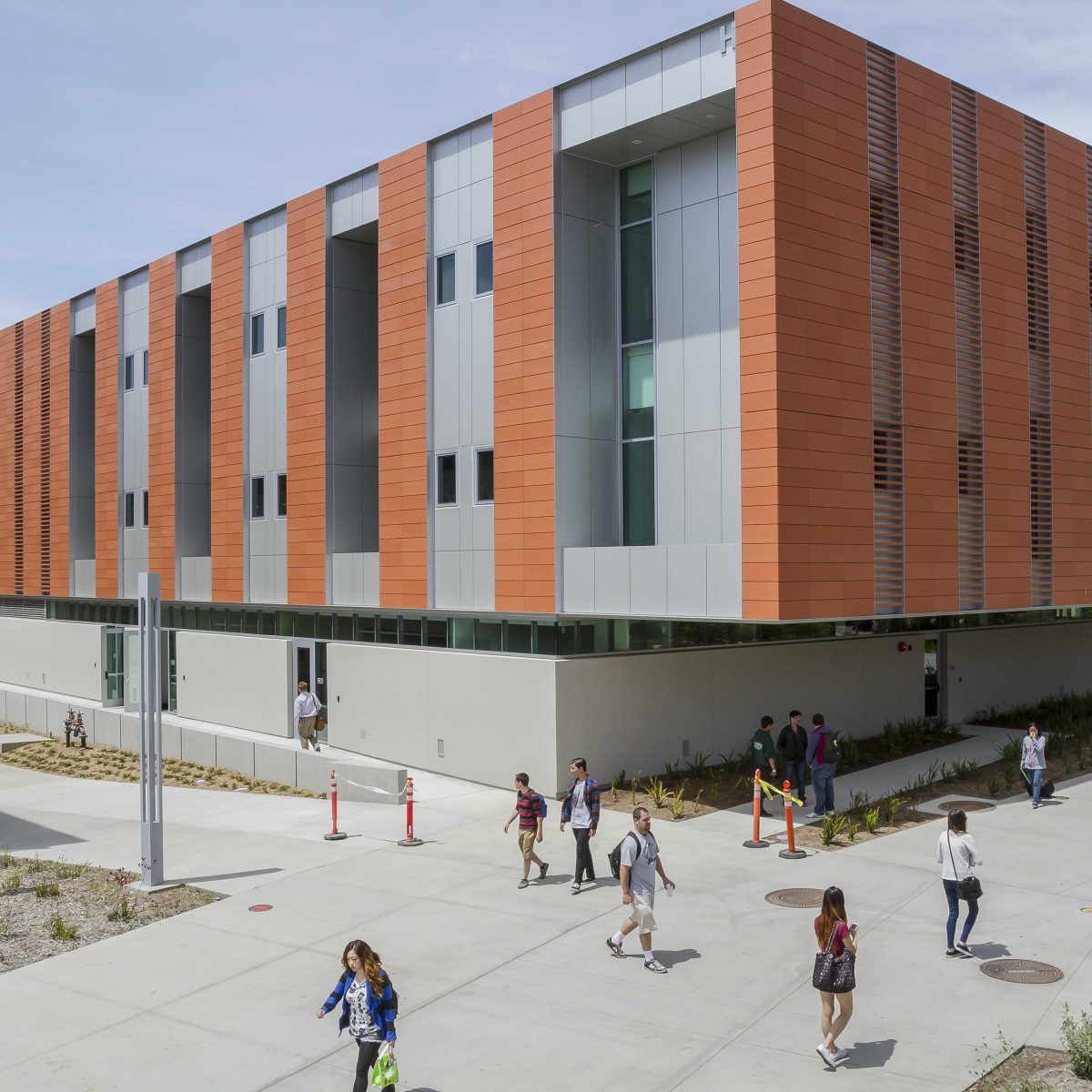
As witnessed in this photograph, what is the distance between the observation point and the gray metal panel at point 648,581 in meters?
20.2

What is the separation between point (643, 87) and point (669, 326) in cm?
427

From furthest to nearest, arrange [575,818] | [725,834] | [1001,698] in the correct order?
[1001,698] < [725,834] < [575,818]

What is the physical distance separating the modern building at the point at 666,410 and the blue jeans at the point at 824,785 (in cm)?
255

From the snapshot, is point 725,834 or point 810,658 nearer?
point 725,834

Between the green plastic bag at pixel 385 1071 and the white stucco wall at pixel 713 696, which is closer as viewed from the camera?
the green plastic bag at pixel 385 1071

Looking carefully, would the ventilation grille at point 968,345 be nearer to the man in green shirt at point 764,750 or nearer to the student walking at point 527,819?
the man in green shirt at point 764,750

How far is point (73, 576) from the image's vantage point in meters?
40.5

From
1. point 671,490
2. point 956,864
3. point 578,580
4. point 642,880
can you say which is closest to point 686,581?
point 671,490

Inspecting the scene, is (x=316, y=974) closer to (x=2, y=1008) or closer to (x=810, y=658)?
(x=2, y=1008)

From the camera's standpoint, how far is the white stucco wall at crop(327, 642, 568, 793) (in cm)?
2198

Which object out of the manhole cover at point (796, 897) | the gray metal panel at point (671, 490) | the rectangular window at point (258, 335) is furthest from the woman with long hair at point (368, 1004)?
the rectangular window at point (258, 335)

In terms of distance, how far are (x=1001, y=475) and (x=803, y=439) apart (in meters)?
6.95

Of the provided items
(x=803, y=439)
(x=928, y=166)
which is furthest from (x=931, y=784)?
(x=928, y=166)

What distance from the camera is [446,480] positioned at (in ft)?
81.1
